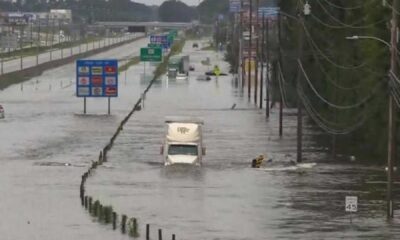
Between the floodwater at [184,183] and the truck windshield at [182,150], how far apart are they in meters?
0.82

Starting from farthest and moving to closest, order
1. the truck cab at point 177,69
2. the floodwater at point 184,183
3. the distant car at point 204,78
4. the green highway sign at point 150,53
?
the truck cab at point 177,69 → the distant car at point 204,78 → the green highway sign at point 150,53 → the floodwater at point 184,183

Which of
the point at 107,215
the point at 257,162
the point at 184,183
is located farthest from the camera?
the point at 257,162

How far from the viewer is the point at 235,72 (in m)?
144

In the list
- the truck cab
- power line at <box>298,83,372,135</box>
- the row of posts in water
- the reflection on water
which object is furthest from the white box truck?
the truck cab

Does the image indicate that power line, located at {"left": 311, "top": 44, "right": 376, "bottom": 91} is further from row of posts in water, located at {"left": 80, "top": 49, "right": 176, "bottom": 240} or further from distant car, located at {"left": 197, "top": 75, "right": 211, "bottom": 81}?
distant car, located at {"left": 197, "top": 75, "right": 211, "bottom": 81}

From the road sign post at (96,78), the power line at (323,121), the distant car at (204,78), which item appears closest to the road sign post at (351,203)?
the power line at (323,121)

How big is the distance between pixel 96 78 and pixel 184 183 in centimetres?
3811

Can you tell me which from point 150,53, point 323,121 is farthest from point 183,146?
point 150,53

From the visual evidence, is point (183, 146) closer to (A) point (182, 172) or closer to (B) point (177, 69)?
(A) point (182, 172)

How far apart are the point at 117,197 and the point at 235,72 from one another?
339ft

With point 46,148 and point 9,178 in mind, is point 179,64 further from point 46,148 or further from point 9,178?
point 9,178

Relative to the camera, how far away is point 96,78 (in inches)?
3248

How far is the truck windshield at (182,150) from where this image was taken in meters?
50.7

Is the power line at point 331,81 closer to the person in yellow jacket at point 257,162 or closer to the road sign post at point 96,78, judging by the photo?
the person in yellow jacket at point 257,162
